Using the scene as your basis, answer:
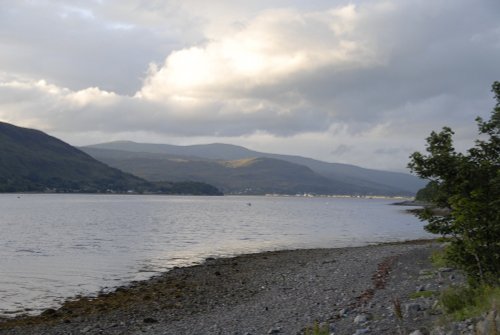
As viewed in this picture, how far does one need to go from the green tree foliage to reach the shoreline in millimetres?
3611

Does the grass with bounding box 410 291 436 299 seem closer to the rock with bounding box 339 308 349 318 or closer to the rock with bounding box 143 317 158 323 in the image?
the rock with bounding box 339 308 349 318

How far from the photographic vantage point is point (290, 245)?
217ft

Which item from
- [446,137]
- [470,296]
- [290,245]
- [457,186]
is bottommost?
[290,245]

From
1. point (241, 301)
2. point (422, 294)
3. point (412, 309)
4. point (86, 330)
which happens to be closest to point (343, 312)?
point (412, 309)

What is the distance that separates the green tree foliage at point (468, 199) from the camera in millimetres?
16500

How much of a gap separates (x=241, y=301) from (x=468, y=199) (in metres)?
15.4

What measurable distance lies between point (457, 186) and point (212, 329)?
1121 cm

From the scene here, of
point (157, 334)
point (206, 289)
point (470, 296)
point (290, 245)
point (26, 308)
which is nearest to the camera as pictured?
point (470, 296)

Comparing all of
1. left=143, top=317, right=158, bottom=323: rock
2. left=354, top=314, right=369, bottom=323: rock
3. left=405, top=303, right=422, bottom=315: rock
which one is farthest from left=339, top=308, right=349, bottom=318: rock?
left=143, top=317, right=158, bottom=323: rock

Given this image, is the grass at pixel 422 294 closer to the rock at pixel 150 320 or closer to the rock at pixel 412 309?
the rock at pixel 412 309

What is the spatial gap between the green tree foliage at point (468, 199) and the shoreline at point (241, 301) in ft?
11.8

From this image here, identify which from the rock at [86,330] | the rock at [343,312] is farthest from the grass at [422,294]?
the rock at [86,330]

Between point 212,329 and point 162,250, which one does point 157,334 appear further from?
point 162,250

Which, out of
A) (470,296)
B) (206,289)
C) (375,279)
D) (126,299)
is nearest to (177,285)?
(206,289)
